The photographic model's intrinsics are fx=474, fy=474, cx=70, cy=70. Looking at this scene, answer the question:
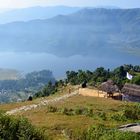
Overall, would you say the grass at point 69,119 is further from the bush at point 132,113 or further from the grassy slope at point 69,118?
the bush at point 132,113

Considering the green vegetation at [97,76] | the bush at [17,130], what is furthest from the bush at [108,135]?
the green vegetation at [97,76]

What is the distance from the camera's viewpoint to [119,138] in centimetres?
2447

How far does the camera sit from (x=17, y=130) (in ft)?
83.0

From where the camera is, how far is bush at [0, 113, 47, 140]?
24.6m

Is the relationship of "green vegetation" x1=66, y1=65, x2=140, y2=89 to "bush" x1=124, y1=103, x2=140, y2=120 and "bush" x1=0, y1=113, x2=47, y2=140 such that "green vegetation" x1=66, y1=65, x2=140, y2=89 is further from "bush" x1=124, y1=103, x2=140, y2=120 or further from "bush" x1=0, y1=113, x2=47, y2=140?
"bush" x1=0, y1=113, x2=47, y2=140

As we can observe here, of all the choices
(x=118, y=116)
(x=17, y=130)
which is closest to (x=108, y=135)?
(x=17, y=130)

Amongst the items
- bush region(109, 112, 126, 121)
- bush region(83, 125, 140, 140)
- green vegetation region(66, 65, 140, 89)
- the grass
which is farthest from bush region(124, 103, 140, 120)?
green vegetation region(66, 65, 140, 89)

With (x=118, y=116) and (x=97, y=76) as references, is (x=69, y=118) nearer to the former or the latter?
(x=118, y=116)

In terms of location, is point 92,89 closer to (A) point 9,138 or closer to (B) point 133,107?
(B) point 133,107

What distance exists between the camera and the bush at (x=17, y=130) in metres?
24.6

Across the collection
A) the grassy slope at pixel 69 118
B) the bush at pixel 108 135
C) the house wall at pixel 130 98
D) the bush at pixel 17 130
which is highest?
the bush at pixel 17 130

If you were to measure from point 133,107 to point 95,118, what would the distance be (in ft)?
25.3

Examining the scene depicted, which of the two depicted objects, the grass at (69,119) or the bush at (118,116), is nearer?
the grass at (69,119)

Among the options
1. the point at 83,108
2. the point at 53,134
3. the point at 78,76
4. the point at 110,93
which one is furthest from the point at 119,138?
the point at 78,76
